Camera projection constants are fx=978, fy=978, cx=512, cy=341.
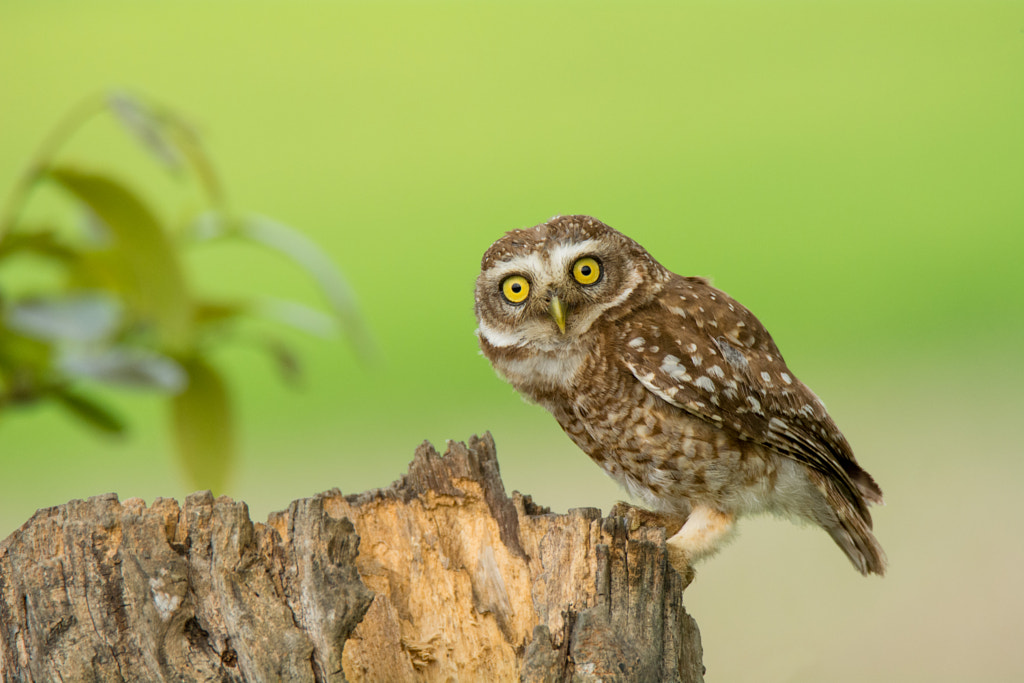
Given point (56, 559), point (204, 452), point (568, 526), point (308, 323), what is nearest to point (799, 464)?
point (568, 526)

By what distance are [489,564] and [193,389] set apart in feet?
2.83

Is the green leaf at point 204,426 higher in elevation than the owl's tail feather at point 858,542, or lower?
higher

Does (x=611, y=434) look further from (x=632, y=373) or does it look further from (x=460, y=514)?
(x=460, y=514)

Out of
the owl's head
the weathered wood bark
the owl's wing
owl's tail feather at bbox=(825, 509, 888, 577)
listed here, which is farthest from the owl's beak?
owl's tail feather at bbox=(825, 509, 888, 577)

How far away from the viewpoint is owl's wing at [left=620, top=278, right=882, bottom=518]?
6.87 feet

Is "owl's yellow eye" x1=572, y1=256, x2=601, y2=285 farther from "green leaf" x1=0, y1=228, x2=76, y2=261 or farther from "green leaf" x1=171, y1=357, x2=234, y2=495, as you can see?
"green leaf" x1=0, y1=228, x2=76, y2=261

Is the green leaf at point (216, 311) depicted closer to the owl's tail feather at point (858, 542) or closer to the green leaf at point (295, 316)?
the green leaf at point (295, 316)

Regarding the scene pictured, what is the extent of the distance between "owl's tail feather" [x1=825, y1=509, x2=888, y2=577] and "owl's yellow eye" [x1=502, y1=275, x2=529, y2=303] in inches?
35.5

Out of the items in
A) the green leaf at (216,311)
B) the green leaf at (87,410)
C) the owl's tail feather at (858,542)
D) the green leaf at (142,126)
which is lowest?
the owl's tail feather at (858,542)

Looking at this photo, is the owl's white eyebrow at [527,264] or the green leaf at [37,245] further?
the owl's white eyebrow at [527,264]

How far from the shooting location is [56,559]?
60.5 inches

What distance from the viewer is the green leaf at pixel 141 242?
6.08ft

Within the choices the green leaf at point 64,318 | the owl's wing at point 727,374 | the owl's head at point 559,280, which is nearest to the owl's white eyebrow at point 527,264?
the owl's head at point 559,280

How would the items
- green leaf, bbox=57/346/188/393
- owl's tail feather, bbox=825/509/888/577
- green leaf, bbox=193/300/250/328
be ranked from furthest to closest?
owl's tail feather, bbox=825/509/888/577, green leaf, bbox=193/300/250/328, green leaf, bbox=57/346/188/393
